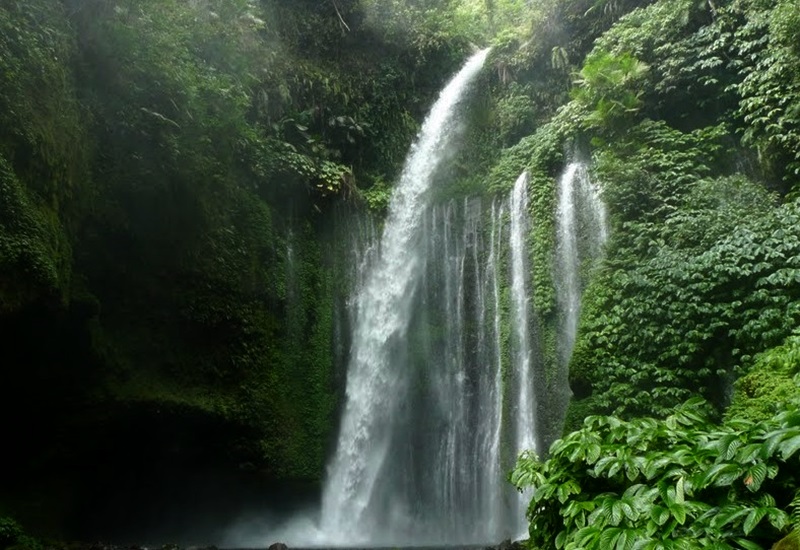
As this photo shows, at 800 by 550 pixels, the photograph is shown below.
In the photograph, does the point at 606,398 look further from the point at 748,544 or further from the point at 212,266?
the point at 212,266

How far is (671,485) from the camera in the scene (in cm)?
319

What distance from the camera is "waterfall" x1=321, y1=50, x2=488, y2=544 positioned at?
1086cm

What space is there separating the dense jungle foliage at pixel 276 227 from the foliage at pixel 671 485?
0.62 ft

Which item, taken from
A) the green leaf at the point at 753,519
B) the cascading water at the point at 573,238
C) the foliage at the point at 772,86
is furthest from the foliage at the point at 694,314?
the green leaf at the point at 753,519

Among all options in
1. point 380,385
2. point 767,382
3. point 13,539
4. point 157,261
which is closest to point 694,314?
point 767,382

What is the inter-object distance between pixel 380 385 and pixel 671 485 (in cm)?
→ 883

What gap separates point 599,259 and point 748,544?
7.06 meters

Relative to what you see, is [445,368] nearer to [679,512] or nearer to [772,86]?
[772,86]

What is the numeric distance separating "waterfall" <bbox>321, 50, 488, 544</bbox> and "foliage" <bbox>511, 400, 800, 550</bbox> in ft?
24.3

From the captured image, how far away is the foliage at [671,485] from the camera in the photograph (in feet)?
9.20

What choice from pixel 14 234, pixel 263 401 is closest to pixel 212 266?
pixel 263 401

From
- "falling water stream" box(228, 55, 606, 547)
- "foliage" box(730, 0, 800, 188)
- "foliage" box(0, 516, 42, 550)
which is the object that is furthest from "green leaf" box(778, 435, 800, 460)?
"foliage" box(0, 516, 42, 550)

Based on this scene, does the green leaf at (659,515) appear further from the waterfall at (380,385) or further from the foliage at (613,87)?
the foliage at (613,87)

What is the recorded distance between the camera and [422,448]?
1112 cm
